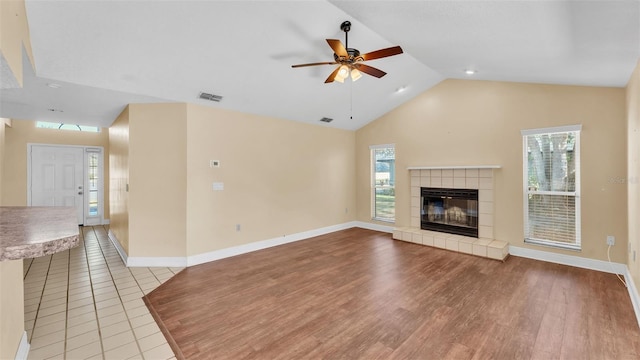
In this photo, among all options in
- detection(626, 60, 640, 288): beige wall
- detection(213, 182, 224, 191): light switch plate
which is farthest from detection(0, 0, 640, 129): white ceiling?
detection(213, 182, 224, 191): light switch plate

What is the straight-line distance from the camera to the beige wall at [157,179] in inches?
158

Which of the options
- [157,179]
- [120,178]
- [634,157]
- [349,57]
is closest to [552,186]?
[634,157]

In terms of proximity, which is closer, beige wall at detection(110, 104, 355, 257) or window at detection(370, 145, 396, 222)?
beige wall at detection(110, 104, 355, 257)

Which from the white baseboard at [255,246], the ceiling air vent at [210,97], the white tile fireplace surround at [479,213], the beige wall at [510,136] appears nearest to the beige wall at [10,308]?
the white baseboard at [255,246]

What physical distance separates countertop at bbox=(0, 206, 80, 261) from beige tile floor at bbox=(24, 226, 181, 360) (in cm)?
147

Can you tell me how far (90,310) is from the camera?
9.06 feet

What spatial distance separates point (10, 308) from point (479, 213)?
18.9ft

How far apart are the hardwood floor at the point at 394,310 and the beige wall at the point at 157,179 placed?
0.72 metres

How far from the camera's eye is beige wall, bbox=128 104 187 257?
4.00 metres

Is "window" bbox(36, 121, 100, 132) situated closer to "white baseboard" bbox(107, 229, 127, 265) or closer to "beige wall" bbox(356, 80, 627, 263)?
"white baseboard" bbox(107, 229, 127, 265)

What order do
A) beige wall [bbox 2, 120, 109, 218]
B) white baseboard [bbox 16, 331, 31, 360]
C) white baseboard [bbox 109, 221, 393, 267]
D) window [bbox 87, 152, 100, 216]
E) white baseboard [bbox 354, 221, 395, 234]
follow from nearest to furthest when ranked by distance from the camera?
white baseboard [bbox 16, 331, 31, 360] < white baseboard [bbox 109, 221, 393, 267] < beige wall [bbox 2, 120, 109, 218] < white baseboard [bbox 354, 221, 395, 234] < window [bbox 87, 152, 100, 216]

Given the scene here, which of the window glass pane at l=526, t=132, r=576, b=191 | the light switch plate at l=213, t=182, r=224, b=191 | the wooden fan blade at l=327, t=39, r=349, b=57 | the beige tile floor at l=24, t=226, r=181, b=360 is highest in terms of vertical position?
the wooden fan blade at l=327, t=39, r=349, b=57

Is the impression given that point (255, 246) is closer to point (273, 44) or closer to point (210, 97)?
point (210, 97)

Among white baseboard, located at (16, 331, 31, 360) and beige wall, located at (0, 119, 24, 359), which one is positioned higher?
beige wall, located at (0, 119, 24, 359)
